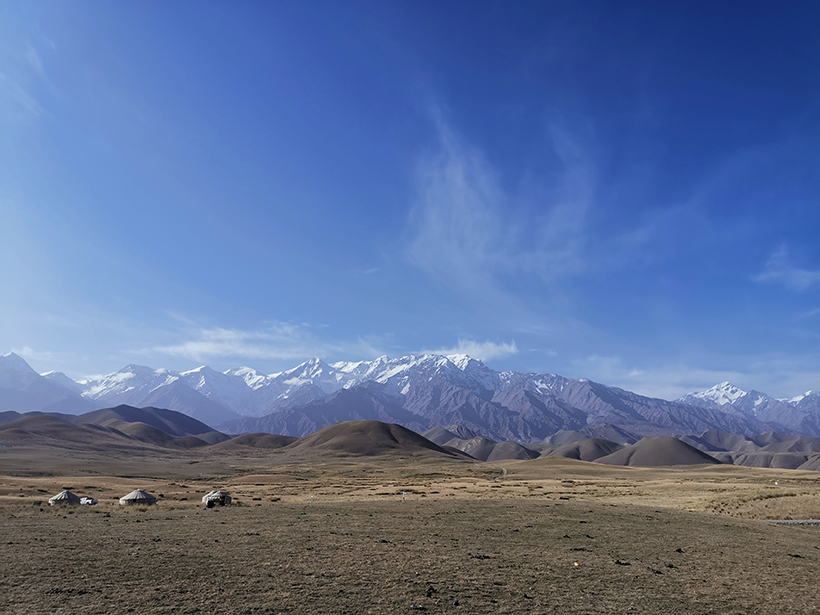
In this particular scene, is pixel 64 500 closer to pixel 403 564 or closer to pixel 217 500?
pixel 217 500

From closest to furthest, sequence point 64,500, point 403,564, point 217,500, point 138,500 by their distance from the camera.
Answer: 1. point 403,564
2. point 217,500
3. point 138,500
4. point 64,500

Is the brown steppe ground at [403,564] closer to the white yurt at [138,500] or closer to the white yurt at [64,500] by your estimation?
the white yurt at [138,500]

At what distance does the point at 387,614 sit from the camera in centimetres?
1369

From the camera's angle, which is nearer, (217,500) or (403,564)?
(403,564)

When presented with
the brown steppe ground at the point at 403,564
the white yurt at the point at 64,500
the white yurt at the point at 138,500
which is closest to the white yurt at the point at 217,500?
the white yurt at the point at 138,500

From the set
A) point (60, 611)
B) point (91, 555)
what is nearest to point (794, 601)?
point (60, 611)

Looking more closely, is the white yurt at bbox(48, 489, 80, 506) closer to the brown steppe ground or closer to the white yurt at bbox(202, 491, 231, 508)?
the white yurt at bbox(202, 491, 231, 508)

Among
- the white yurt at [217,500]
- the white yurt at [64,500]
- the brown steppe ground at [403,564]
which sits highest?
the brown steppe ground at [403,564]

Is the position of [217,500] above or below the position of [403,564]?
below

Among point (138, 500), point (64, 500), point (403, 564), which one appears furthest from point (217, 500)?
point (403, 564)

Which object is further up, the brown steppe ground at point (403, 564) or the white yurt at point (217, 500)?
the brown steppe ground at point (403, 564)

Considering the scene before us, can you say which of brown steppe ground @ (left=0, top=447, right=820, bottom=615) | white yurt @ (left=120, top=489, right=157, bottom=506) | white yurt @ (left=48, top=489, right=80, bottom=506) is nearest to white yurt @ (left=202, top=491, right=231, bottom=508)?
white yurt @ (left=120, top=489, right=157, bottom=506)

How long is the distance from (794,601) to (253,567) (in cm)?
1893

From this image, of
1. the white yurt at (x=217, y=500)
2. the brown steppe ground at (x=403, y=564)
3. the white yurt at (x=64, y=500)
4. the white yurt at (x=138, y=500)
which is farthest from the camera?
the white yurt at (x=64, y=500)
